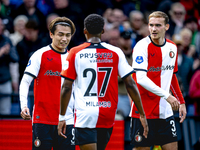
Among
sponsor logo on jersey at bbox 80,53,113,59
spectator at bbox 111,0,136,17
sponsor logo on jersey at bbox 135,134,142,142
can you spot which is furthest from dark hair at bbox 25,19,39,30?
sponsor logo on jersey at bbox 80,53,113,59

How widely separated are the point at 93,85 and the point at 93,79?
0.26 ft

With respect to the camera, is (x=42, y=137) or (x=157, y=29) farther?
(x=157, y=29)

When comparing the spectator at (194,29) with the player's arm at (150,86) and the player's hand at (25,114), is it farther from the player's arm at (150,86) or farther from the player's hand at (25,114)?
the player's hand at (25,114)

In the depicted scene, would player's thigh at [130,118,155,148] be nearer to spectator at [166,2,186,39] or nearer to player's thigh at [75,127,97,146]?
player's thigh at [75,127,97,146]

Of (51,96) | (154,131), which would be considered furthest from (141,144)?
(51,96)

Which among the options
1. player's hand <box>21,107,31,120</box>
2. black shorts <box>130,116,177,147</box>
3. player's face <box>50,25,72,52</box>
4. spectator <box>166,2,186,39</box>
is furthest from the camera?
spectator <box>166,2,186,39</box>

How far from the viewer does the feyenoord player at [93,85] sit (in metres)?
4.70

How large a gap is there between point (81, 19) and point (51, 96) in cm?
522

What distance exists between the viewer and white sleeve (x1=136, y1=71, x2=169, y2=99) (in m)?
5.53

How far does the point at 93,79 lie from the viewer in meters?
4.70

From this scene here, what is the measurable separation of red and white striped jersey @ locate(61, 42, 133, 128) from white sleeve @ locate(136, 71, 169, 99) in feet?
2.95

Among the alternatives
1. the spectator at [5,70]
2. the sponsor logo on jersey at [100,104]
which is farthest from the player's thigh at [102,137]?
the spectator at [5,70]


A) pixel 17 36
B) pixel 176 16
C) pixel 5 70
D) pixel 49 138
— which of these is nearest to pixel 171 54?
pixel 49 138

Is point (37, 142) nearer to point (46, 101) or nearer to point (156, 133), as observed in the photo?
point (46, 101)
